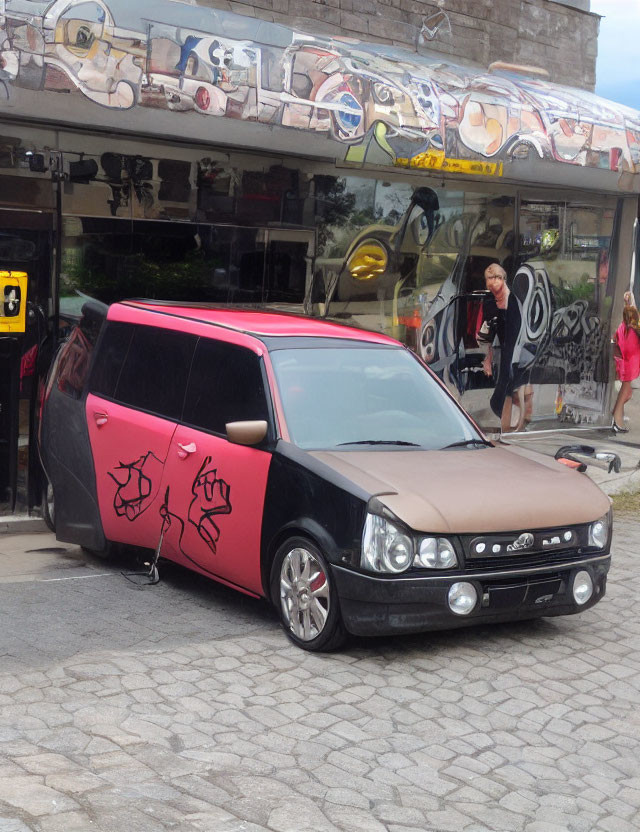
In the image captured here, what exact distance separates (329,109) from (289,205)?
140cm

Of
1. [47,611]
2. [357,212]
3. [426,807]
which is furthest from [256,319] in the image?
[357,212]

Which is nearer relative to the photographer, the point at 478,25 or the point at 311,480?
the point at 311,480

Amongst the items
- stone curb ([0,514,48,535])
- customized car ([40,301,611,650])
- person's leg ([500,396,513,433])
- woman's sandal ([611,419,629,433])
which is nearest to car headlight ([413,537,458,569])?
customized car ([40,301,611,650])

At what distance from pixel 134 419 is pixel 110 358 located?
64cm

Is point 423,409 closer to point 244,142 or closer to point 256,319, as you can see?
point 256,319

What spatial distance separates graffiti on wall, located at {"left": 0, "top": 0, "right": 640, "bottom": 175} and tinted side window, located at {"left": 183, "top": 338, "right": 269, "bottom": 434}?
264cm

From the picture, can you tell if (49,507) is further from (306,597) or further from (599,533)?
(599,533)

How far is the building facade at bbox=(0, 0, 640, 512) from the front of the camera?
29.3 ft

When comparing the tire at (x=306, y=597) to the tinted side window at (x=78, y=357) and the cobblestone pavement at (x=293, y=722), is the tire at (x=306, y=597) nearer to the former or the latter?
the cobblestone pavement at (x=293, y=722)

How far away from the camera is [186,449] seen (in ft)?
22.8

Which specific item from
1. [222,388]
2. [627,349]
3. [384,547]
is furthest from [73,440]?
[627,349]

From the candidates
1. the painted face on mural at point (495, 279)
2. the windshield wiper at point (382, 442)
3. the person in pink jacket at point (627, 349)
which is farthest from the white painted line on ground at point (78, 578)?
the person in pink jacket at point (627, 349)

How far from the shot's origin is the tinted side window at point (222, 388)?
6.71 metres

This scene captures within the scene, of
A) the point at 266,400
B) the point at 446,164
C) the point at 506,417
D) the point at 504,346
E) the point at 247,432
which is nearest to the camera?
the point at 247,432
